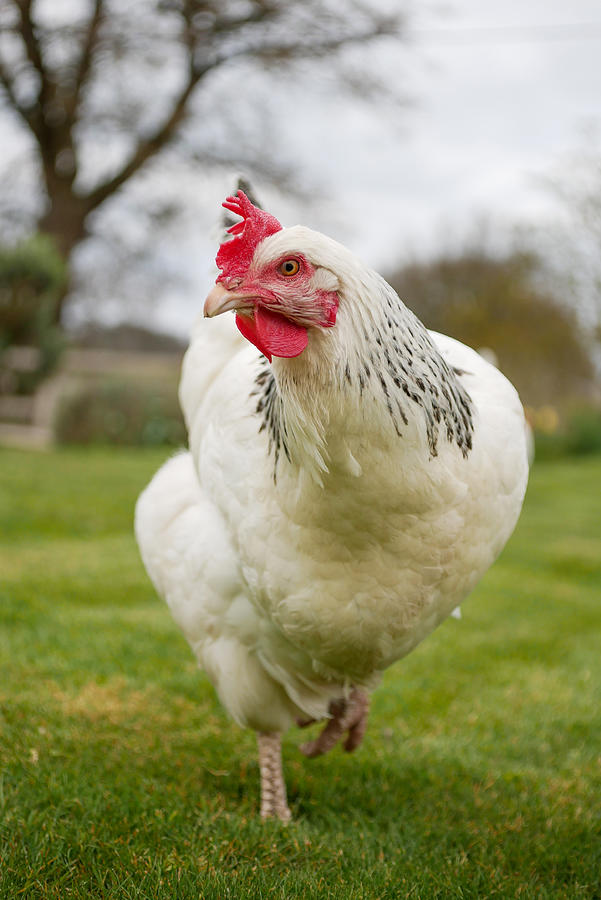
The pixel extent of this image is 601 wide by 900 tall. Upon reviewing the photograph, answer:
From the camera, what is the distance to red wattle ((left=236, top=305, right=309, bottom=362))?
1902 mm

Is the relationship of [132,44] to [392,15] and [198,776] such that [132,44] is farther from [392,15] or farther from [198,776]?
[198,776]

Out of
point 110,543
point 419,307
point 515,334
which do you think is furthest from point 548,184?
point 419,307

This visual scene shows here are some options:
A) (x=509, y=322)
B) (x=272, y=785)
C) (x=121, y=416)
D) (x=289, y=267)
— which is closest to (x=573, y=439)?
(x=509, y=322)

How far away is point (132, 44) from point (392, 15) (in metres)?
5.74

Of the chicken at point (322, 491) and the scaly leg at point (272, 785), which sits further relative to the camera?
the scaly leg at point (272, 785)

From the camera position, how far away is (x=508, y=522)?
2.61 metres

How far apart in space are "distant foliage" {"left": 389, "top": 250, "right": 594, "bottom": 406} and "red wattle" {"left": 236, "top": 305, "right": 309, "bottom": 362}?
2048 centimetres

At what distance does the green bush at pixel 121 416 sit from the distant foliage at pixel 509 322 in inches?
400

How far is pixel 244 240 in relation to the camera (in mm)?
1968

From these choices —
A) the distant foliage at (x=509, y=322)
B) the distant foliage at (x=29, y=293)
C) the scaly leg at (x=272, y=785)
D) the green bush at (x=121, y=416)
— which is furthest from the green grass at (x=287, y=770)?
the distant foliage at (x=509, y=322)

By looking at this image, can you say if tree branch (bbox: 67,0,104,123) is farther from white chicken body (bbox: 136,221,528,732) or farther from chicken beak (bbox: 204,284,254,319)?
chicken beak (bbox: 204,284,254,319)

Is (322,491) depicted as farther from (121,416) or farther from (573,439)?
(573,439)

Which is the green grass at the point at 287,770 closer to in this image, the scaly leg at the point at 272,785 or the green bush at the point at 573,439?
the scaly leg at the point at 272,785

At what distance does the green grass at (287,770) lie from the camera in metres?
2.41
